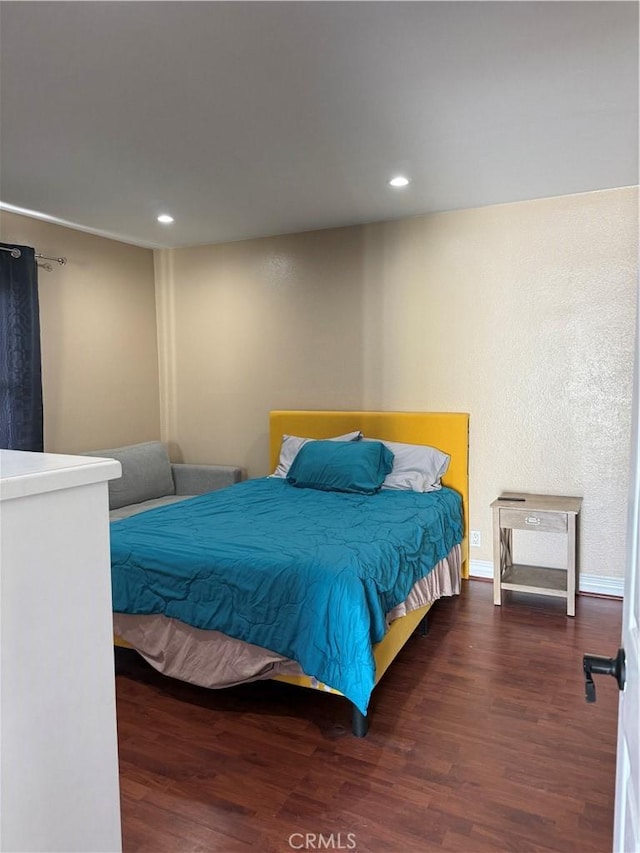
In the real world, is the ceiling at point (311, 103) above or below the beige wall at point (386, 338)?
above

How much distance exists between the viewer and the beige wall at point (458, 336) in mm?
3467

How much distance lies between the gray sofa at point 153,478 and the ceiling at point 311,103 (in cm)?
177

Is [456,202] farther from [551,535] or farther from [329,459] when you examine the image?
[551,535]

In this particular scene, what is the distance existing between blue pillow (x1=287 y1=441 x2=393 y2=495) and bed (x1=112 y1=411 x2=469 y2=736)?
1.31 feet

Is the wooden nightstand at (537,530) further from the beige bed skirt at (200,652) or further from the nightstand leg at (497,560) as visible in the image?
the beige bed skirt at (200,652)

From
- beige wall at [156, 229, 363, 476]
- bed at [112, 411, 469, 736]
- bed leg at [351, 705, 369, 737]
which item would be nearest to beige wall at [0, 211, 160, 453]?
beige wall at [156, 229, 363, 476]

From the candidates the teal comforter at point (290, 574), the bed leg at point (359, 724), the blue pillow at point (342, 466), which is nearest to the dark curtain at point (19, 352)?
the teal comforter at point (290, 574)

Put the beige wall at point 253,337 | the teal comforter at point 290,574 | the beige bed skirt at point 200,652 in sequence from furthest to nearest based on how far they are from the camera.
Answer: the beige wall at point 253,337 → the beige bed skirt at point 200,652 → the teal comforter at point 290,574

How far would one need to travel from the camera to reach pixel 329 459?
3.73 meters

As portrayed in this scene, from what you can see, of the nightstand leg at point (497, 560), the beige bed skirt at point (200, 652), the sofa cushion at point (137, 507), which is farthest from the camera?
the sofa cushion at point (137, 507)

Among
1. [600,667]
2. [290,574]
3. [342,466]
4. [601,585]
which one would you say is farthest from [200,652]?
[601,585]

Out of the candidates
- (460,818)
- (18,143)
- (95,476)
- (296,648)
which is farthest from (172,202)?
(460,818)

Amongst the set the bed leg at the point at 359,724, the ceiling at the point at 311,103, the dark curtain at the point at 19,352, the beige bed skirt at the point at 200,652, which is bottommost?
the bed leg at the point at 359,724

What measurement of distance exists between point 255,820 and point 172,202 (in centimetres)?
321
